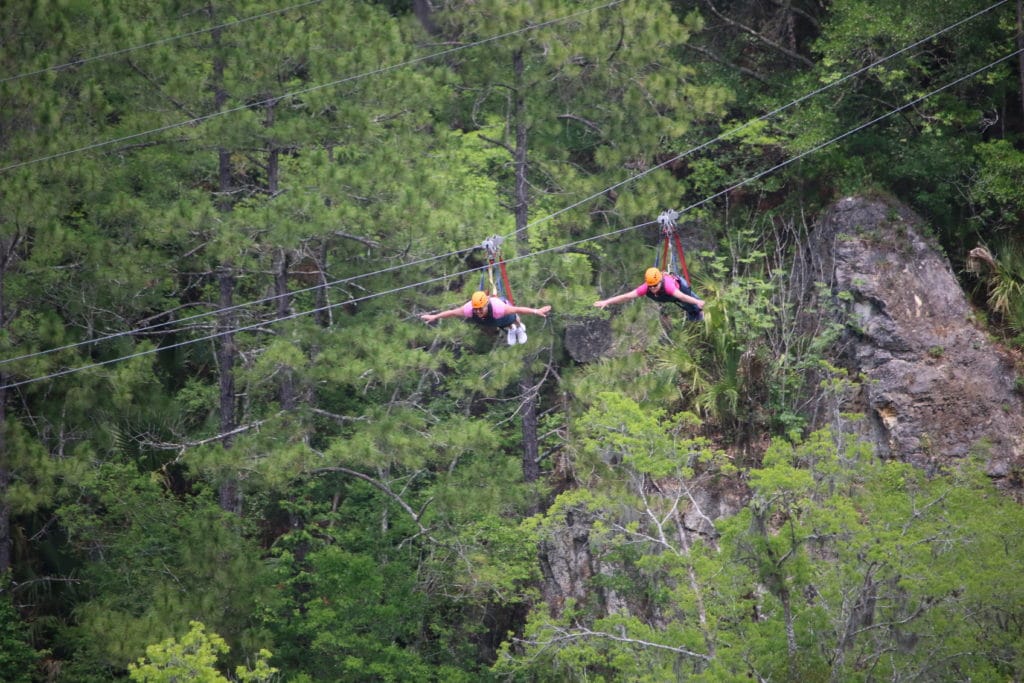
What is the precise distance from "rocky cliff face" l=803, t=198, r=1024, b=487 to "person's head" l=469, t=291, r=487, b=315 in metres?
7.49

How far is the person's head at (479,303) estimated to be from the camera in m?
15.4

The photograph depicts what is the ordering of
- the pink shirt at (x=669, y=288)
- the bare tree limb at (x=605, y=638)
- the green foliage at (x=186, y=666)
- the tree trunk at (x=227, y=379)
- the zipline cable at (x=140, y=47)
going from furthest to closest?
1. the tree trunk at (x=227, y=379)
2. the zipline cable at (x=140, y=47)
3. the green foliage at (x=186, y=666)
4. the bare tree limb at (x=605, y=638)
5. the pink shirt at (x=669, y=288)

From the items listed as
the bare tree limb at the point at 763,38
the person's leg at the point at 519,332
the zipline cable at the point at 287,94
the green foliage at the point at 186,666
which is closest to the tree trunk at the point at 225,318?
the zipline cable at the point at 287,94

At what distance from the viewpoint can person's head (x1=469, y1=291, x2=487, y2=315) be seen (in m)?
15.4

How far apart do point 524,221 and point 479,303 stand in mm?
6436

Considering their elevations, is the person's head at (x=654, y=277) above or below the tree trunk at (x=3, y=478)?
above

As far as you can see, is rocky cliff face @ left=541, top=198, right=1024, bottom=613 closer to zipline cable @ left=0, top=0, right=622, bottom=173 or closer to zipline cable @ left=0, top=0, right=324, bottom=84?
zipline cable @ left=0, top=0, right=622, bottom=173

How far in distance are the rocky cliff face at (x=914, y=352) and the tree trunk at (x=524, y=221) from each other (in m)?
5.02

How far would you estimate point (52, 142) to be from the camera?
20.4 meters

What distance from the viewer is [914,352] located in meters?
20.8

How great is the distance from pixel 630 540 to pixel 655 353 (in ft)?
12.8

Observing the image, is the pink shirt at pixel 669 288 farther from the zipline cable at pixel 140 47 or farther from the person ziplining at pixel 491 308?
the zipline cable at pixel 140 47

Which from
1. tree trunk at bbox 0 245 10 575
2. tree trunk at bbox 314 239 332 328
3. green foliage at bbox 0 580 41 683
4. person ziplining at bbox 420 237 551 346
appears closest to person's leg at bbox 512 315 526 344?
person ziplining at bbox 420 237 551 346

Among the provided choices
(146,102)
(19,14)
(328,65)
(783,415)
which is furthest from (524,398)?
(19,14)
